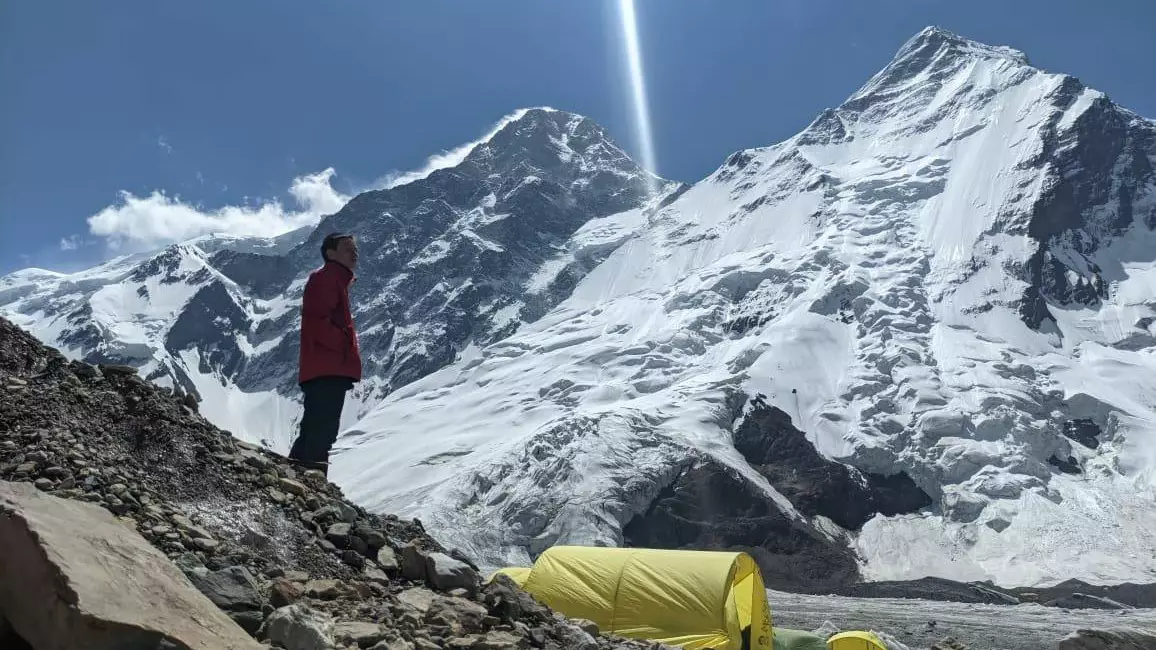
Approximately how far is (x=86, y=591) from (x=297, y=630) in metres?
1.58

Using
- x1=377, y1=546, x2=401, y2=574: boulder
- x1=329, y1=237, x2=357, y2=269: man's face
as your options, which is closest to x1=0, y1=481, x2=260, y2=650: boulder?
x1=377, y1=546, x2=401, y2=574: boulder

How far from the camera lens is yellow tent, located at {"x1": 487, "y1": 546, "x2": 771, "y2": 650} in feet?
62.8

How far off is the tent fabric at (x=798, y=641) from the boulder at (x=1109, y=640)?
26.6 feet

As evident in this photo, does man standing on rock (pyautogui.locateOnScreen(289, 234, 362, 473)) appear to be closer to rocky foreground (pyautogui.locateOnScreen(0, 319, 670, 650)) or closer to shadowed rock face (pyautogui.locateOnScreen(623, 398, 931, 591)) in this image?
rocky foreground (pyautogui.locateOnScreen(0, 319, 670, 650))

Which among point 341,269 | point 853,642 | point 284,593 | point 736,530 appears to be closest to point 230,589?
point 284,593

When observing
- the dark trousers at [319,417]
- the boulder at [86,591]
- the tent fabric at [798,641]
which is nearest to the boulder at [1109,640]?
the tent fabric at [798,641]

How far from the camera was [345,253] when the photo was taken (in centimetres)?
1105

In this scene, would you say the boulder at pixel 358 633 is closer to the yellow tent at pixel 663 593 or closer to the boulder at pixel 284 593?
the boulder at pixel 284 593

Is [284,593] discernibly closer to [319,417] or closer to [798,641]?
[319,417]

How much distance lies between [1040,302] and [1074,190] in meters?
41.7

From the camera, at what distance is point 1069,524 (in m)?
116

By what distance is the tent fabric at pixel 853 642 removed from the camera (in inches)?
1112

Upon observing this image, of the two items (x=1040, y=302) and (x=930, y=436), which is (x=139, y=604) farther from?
(x=1040, y=302)

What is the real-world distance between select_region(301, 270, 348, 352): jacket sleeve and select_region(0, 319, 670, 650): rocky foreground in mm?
1532
